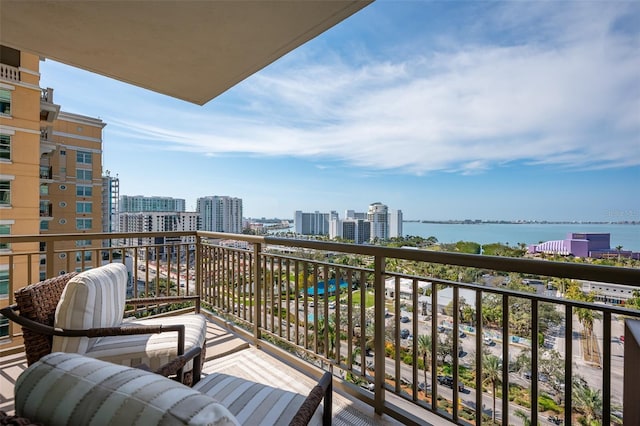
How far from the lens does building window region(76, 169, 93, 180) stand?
1225 centimetres

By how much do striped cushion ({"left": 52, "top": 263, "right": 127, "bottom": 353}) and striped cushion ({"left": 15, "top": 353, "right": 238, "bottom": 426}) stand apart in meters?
1.39

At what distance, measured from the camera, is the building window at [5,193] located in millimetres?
7905

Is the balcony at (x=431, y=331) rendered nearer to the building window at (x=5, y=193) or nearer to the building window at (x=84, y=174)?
the building window at (x=5, y=193)

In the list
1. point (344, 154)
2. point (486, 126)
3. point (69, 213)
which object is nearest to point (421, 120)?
point (486, 126)

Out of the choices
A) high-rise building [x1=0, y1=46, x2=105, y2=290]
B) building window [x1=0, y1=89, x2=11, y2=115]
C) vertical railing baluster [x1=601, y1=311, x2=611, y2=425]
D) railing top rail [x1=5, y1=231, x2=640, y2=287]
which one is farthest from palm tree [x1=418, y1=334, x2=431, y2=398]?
building window [x1=0, y1=89, x2=11, y2=115]

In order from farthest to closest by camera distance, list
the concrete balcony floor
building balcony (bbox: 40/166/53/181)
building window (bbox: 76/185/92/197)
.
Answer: building window (bbox: 76/185/92/197) < building balcony (bbox: 40/166/53/181) < the concrete balcony floor

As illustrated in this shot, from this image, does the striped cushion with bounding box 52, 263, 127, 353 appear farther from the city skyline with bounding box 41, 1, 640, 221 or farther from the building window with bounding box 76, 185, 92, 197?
the building window with bounding box 76, 185, 92, 197

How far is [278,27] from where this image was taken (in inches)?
87.7

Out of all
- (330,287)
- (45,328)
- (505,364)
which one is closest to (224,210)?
(330,287)

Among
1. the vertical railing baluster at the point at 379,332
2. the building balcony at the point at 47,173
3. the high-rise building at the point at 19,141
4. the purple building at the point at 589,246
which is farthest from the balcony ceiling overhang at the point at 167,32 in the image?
the building balcony at the point at 47,173

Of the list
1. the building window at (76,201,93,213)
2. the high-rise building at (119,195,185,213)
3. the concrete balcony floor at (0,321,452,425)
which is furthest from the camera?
the building window at (76,201,93,213)

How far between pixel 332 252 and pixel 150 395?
76.1 inches

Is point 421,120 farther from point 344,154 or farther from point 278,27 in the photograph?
point 278,27

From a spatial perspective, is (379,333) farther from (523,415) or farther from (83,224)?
(83,224)
